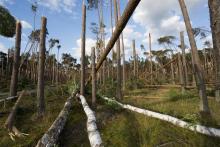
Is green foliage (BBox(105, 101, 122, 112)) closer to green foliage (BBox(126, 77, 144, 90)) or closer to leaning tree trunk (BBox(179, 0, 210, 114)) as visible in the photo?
leaning tree trunk (BBox(179, 0, 210, 114))

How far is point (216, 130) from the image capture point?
411cm

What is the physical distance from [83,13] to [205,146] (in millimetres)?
7058

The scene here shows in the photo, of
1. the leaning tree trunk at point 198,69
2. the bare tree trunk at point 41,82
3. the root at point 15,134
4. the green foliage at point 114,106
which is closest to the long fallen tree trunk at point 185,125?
the green foliage at point 114,106

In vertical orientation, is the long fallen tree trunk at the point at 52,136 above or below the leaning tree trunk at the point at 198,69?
below

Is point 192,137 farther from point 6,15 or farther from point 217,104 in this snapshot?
point 6,15

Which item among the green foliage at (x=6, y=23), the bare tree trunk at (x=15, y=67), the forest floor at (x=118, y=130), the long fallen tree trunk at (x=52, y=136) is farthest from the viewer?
the green foliage at (x=6, y=23)

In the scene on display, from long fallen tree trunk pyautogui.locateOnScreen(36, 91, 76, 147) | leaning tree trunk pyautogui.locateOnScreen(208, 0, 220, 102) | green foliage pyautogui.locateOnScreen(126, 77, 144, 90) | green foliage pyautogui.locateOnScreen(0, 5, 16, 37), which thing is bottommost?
long fallen tree trunk pyautogui.locateOnScreen(36, 91, 76, 147)

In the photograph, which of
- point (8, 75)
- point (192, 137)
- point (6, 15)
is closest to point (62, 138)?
point (192, 137)

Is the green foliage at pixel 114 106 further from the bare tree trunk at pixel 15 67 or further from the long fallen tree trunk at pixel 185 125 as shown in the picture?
the bare tree trunk at pixel 15 67

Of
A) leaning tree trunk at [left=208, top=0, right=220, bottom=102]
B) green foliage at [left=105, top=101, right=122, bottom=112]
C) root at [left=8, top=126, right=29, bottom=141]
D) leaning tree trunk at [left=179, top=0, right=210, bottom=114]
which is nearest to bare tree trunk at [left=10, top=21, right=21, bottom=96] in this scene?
root at [left=8, top=126, right=29, bottom=141]

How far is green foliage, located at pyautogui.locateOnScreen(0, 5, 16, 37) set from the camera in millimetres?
9853

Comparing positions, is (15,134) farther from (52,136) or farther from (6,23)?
(6,23)

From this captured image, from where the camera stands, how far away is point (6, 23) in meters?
10.2

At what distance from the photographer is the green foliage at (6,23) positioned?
9853mm
